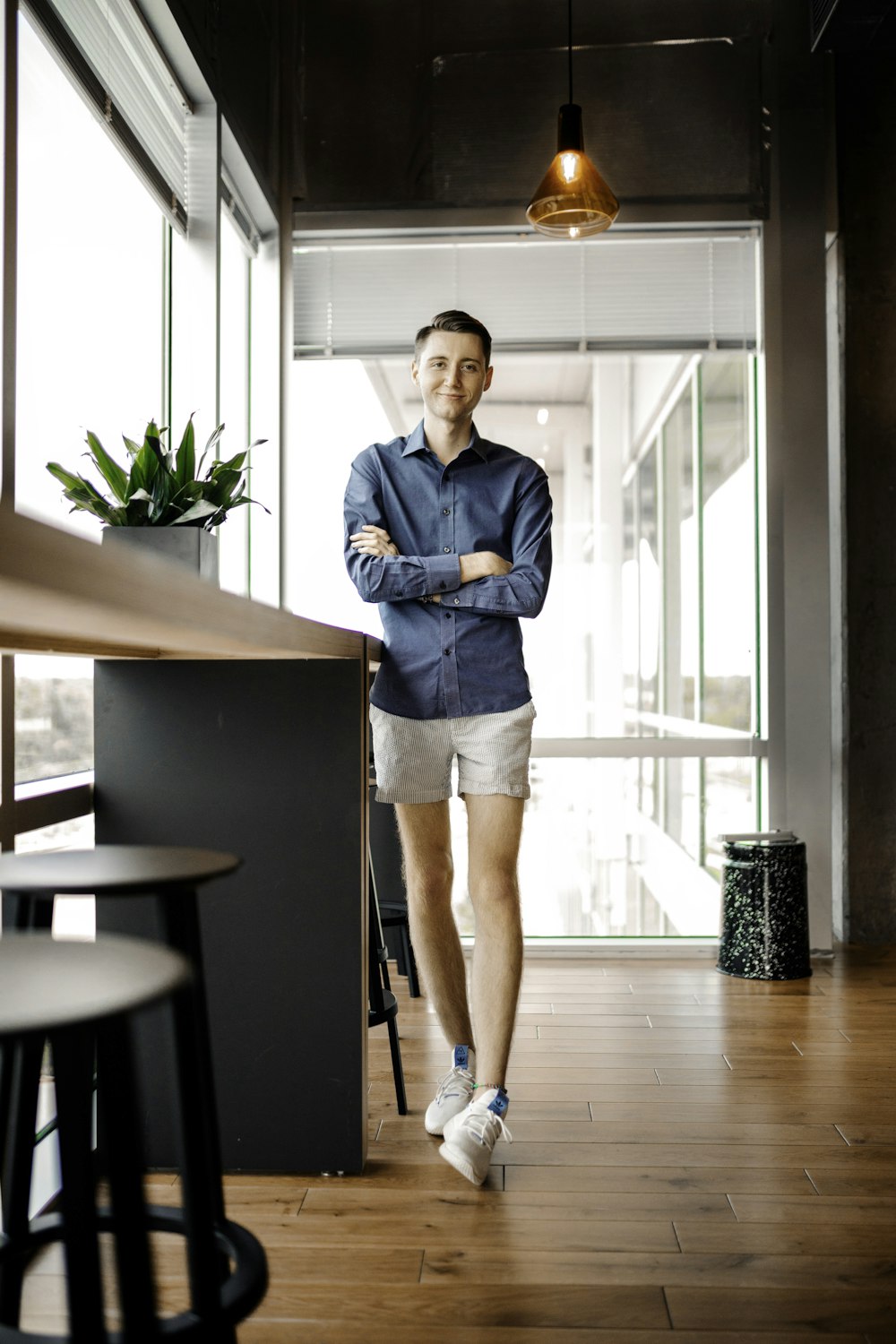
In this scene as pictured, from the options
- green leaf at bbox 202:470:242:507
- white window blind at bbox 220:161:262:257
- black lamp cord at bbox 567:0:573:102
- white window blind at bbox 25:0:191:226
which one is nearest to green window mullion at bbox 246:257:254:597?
white window blind at bbox 220:161:262:257

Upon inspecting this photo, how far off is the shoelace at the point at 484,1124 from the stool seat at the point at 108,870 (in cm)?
105

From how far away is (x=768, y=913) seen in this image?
355cm

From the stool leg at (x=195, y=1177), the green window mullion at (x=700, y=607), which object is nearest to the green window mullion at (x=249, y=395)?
the green window mullion at (x=700, y=607)

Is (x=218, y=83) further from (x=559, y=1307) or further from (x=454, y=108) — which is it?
→ (x=559, y=1307)

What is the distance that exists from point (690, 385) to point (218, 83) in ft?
6.16

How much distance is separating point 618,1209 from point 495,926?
0.54 metres

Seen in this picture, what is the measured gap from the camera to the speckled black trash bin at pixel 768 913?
139 inches

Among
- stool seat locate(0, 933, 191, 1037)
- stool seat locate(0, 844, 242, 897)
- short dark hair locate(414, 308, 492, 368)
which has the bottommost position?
stool seat locate(0, 933, 191, 1037)

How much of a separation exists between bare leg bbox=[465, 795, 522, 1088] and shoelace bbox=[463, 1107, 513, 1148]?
76mm

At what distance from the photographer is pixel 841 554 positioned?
13.4 ft

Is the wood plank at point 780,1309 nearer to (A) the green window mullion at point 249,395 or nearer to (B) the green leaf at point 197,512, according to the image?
(B) the green leaf at point 197,512

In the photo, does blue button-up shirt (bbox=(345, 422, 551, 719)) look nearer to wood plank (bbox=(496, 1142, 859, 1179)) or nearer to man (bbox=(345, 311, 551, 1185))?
man (bbox=(345, 311, 551, 1185))

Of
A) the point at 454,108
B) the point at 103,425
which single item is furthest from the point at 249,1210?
the point at 454,108

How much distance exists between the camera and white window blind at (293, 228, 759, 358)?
4.03 metres
